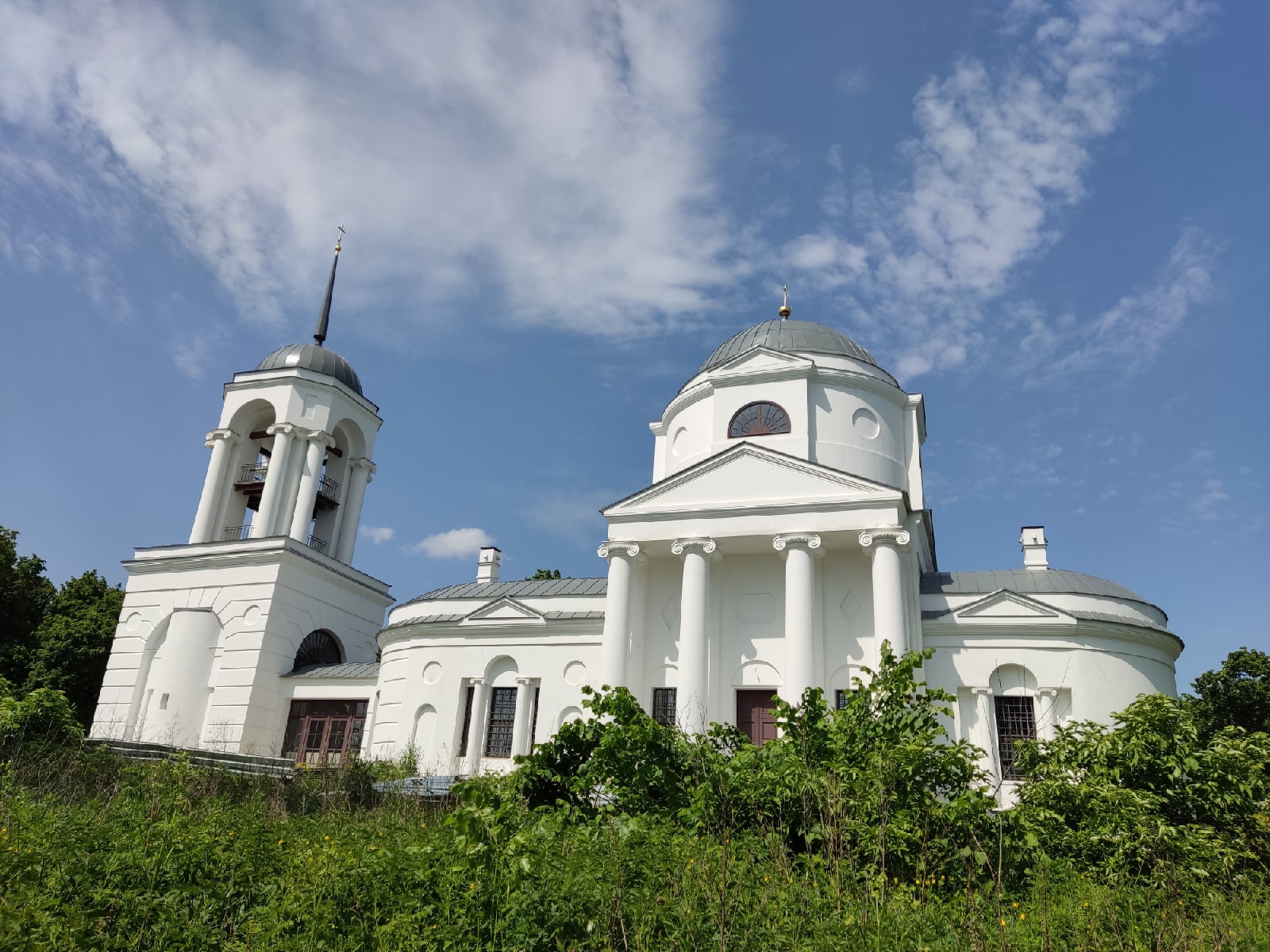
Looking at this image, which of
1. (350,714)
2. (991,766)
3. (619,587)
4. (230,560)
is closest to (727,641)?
(619,587)

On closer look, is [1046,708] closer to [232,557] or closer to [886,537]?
[886,537]

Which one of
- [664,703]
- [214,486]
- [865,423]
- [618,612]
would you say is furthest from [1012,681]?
[214,486]

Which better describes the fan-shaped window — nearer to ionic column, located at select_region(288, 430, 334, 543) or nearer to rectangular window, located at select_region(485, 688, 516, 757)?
ionic column, located at select_region(288, 430, 334, 543)

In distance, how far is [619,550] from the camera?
78.7 feet

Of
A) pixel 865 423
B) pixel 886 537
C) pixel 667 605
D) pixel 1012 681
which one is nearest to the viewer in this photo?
pixel 886 537

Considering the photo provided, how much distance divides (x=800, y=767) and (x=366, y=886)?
16.8 ft

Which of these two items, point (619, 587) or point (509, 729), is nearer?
point (619, 587)

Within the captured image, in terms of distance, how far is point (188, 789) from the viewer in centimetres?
1370

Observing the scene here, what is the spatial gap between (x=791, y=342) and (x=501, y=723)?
47.7 feet

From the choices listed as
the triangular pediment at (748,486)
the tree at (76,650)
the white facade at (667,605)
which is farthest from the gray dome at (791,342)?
the tree at (76,650)

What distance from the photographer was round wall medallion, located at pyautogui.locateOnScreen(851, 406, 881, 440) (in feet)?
87.4

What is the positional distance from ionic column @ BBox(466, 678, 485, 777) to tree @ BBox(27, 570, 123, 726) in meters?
17.8

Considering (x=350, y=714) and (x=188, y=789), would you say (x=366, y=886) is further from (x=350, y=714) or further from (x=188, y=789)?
(x=350, y=714)

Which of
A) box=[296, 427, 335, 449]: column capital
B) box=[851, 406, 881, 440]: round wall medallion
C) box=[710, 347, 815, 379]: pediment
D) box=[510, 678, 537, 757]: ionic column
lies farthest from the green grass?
box=[296, 427, 335, 449]: column capital
